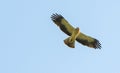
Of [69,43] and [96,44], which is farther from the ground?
[96,44]

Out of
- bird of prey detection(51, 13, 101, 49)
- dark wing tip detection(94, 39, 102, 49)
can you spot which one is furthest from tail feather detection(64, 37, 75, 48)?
dark wing tip detection(94, 39, 102, 49)

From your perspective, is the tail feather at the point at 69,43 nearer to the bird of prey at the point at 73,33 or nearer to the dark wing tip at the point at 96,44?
the bird of prey at the point at 73,33

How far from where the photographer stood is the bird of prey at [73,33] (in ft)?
117

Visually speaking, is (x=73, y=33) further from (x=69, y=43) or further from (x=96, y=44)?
(x=96, y=44)

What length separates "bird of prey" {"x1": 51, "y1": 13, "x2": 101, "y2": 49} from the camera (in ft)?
117

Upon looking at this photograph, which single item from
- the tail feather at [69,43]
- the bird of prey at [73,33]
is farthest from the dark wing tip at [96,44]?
the tail feather at [69,43]

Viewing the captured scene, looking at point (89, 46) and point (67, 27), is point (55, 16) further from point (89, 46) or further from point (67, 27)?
point (89, 46)

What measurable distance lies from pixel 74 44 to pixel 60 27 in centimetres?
303

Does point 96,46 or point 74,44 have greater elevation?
Answer: point 96,46

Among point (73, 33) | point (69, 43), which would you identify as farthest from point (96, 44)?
point (69, 43)

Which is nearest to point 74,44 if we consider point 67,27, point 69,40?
point 69,40

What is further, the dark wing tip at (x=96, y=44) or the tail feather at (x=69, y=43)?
the dark wing tip at (x=96, y=44)

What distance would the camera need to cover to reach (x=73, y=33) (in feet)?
117

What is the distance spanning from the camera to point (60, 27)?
37.2m
